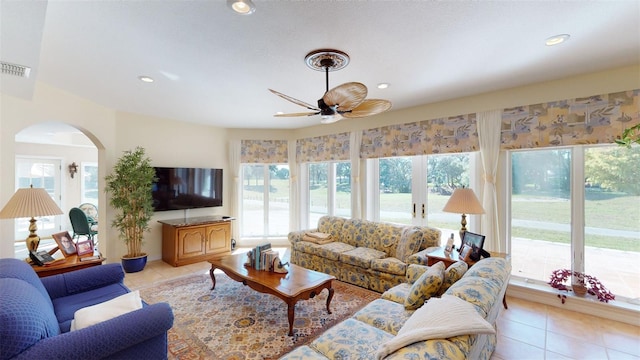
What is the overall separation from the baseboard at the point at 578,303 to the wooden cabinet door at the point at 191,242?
4757 millimetres

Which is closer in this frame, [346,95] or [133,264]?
[346,95]

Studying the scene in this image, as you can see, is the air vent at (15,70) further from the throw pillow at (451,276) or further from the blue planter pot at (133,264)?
the throw pillow at (451,276)

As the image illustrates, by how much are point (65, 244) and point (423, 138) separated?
4717 mm

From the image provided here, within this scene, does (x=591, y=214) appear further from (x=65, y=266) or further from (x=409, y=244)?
(x=65, y=266)

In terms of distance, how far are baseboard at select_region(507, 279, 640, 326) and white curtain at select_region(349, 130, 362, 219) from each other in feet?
8.03

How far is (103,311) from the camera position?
5.49ft

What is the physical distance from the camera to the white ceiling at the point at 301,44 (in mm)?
1788

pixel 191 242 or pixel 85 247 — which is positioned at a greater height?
pixel 85 247

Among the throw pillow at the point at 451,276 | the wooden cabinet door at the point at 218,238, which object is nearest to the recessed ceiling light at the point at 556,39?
the throw pillow at the point at 451,276

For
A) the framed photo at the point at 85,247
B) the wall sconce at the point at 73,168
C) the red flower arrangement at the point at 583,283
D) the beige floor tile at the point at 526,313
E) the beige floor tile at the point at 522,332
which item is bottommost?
the beige floor tile at the point at 522,332

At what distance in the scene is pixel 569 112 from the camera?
301 cm

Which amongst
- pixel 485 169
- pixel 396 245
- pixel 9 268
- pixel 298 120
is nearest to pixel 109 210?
pixel 9 268

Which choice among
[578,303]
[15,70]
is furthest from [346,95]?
[578,303]

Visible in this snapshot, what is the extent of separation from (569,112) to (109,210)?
21.3 feet
